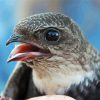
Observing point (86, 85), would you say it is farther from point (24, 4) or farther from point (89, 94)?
point (24, 4)

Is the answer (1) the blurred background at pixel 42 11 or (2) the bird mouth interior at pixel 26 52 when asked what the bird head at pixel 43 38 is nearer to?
(2) the bird mouth interior at pixel 26 52

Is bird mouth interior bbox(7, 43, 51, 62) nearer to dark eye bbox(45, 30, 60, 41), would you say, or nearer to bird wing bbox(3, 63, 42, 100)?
dark eye bbox(45, 30, 60, 41)

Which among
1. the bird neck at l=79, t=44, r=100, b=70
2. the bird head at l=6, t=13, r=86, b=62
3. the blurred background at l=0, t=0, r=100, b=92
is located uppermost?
the blurred background at l=0, t=0, r=100, b=92

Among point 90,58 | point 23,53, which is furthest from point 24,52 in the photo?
point 90,58

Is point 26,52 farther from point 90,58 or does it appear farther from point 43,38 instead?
point 90,58

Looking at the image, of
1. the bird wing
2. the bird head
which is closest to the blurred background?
the bird wing

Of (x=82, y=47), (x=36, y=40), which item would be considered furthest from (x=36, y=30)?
(x=82, y=47)
